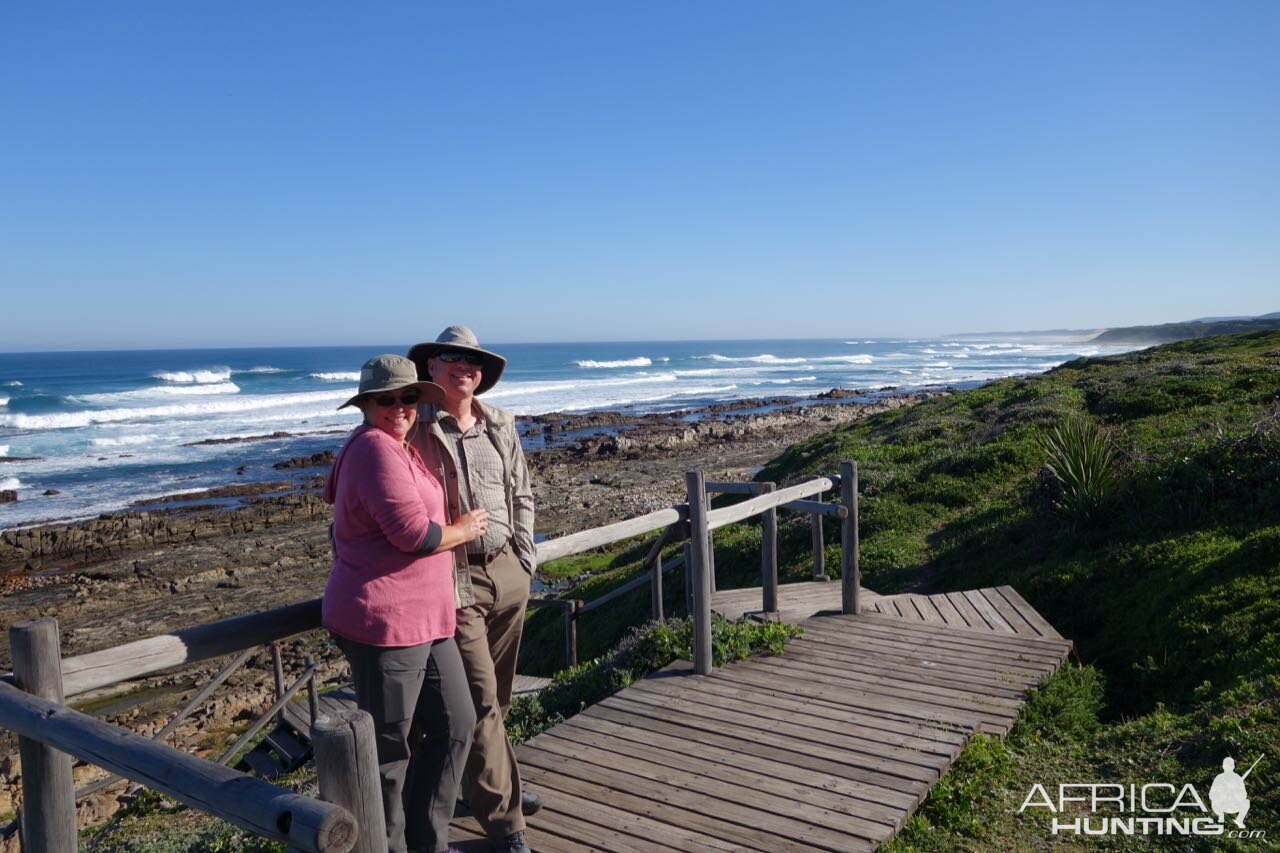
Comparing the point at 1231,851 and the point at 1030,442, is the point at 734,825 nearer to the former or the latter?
the point at 1231,851

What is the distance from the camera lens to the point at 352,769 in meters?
2.12

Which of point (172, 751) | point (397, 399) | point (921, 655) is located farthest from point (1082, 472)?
point (172, 751)

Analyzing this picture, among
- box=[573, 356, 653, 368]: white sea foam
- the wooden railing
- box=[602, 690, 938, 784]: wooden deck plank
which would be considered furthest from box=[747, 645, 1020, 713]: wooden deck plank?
box=[573, 356, 653, 368]: white sea foam

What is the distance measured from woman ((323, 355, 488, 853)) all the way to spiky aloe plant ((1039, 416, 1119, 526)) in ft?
26.1

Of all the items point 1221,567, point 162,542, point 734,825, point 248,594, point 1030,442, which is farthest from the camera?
point 162,542

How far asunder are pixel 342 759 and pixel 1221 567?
24.6 ft

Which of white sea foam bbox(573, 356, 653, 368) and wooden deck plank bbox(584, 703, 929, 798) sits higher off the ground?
wooden deck plank bbox(584, 703, 929, 798)

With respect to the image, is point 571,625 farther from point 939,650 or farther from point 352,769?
point 352,769

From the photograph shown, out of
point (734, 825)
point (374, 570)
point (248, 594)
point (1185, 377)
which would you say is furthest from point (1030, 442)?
point (248, 594)

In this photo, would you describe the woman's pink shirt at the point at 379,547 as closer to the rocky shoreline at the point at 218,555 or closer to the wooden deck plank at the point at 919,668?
the wooden deck plank at the point at 919,668

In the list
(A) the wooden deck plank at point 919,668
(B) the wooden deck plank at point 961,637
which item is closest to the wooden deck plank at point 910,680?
(A) the wooden deck plank at point 919,668

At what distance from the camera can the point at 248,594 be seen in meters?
17.5

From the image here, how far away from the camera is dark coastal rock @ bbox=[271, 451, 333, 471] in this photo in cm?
3183

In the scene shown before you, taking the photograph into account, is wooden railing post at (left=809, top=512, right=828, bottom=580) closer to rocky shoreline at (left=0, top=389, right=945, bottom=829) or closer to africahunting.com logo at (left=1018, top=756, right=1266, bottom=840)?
africahunting.com logo at (left=1018, top=756, right=1266, bottom=840)
